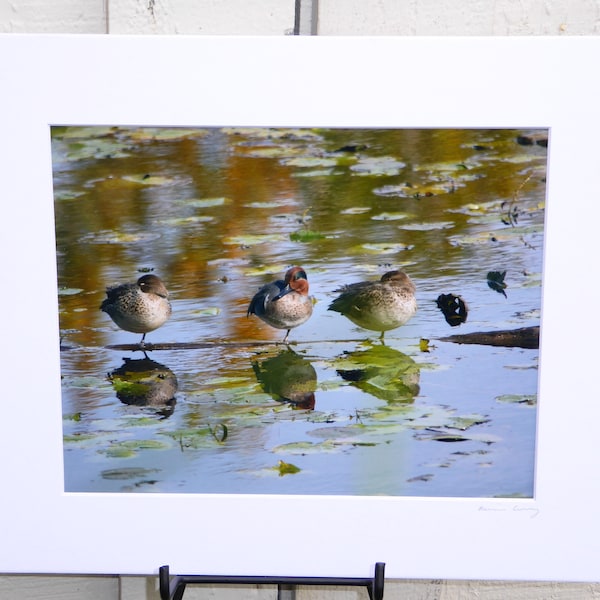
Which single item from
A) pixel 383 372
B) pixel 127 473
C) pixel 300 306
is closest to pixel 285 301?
pixel 300 306

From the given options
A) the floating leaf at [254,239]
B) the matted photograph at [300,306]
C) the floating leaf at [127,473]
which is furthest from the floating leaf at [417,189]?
the floating leaf at [127,473]

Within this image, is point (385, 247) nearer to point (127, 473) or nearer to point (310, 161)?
point (310, 161)

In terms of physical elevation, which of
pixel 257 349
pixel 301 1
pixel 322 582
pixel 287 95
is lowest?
pixel 322 582

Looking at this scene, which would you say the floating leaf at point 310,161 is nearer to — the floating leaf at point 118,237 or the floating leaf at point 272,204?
the floating leaf at point 272,204

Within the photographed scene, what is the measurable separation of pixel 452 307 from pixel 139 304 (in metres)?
0.31

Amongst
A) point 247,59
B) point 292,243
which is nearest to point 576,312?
point 292,243

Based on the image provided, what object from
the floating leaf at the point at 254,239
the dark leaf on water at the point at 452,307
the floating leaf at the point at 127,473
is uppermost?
the floating leaf at the point at 254,239

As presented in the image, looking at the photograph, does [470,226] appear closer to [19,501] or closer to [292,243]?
[292,243]

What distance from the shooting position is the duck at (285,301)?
548mm

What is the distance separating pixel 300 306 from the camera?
1.81 feet

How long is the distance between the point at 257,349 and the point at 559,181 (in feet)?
1.09

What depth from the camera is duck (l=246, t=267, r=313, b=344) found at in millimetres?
548

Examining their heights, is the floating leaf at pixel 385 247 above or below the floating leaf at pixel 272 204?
below

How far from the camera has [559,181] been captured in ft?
1.75
